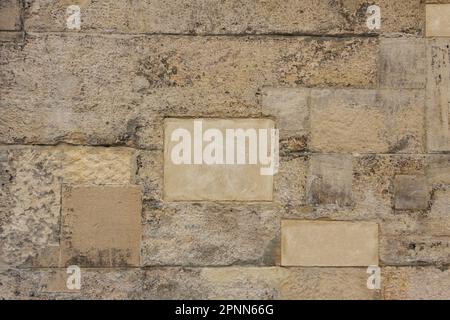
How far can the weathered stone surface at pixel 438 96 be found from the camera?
2.56 meters

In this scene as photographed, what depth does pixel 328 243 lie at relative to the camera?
8.36 ft

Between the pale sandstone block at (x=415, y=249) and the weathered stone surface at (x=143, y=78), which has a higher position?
the weathered stone surface at (x=143, y=78)

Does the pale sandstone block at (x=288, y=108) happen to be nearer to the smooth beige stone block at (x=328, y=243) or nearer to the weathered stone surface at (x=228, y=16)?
the weathered stone surface at (x=228, y=16)

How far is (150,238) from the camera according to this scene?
100 inches

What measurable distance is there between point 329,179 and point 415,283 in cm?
69

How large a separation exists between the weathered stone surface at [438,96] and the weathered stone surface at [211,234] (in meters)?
0.89

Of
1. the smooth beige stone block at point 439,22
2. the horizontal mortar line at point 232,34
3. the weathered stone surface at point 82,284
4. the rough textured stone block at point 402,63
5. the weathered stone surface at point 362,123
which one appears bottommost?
the weathered stone surface at point 82,284

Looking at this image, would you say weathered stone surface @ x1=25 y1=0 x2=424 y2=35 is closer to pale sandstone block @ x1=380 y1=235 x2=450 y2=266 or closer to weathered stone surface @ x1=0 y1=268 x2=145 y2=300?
pale sandstone block @ x1=380 y1=235 x2=450 y2=266

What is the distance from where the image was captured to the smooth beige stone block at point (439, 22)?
2.57 m

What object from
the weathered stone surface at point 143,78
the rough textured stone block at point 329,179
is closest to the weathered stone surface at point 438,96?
the weathered stone surface at point 143,78

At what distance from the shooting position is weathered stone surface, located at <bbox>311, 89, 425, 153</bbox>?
8.38 ft

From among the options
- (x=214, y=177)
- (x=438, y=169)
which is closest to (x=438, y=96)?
(x=438, y=169)

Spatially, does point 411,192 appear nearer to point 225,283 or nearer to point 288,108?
point 288,108

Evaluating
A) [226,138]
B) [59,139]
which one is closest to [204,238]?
[226,138]
